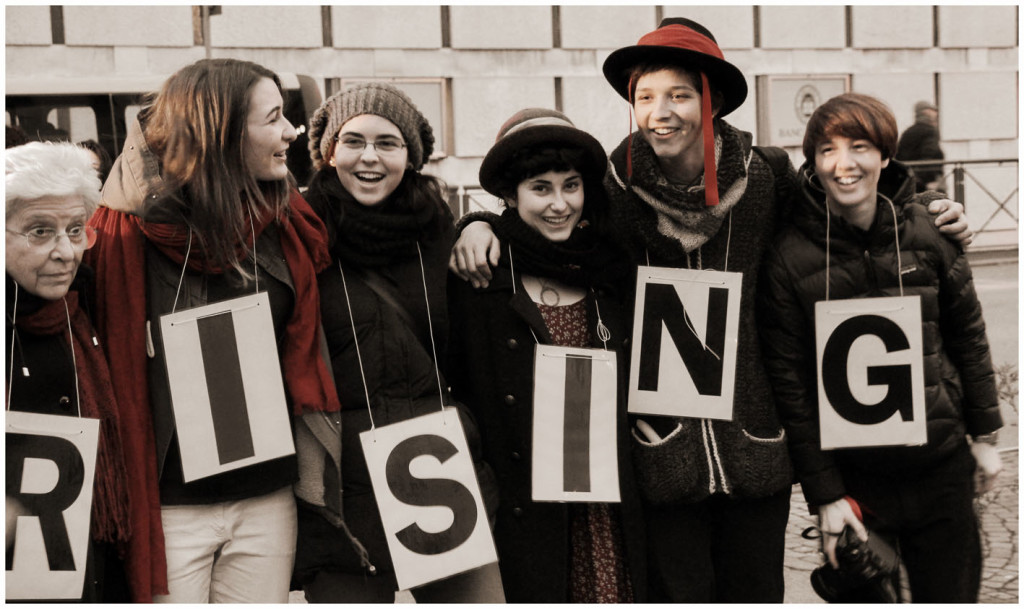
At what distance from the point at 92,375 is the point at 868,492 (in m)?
2.21

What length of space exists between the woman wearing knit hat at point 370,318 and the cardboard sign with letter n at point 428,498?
0.19ft

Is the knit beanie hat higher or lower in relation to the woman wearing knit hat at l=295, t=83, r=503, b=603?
higher

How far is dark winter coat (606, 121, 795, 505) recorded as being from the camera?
306 centimetres

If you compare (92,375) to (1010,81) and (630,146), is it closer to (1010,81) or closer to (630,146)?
(630,146)

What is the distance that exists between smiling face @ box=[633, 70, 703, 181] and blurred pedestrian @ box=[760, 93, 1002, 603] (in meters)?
0.35

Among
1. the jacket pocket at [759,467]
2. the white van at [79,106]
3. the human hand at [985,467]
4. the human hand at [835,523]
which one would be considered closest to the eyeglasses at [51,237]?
the jacket pocket at [759,467]

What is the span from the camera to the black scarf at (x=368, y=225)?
115 inches

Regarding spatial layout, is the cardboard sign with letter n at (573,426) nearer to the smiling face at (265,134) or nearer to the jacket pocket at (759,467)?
the jacket pocket at (759,467)

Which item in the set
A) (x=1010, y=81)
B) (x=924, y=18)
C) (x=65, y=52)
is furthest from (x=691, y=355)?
(x=1010, y=81)

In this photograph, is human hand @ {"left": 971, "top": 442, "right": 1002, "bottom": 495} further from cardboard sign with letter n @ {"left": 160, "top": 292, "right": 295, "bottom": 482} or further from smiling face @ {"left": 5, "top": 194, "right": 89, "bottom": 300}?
smiling face @ {"left": 5, "top": 194, "right": 89, "bottom": 300}

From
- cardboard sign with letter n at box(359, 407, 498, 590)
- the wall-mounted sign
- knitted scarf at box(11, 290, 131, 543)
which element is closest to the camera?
knitted scarf at box(11, 290, 131, 543)

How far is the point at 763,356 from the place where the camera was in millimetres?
3176

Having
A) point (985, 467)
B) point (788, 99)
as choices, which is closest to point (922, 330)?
point (985, 467)

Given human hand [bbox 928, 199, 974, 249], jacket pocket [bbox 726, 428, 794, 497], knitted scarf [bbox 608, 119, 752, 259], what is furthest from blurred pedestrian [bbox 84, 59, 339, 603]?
human hand [bbox 928, 199, 974, 249]
